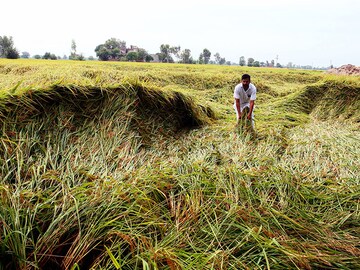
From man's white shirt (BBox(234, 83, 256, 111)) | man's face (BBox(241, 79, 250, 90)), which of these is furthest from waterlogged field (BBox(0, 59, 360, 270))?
man's face (BBox(241, 79, 250, 90))

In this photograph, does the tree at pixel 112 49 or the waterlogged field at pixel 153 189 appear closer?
the waterlogged field at pixel 153 189

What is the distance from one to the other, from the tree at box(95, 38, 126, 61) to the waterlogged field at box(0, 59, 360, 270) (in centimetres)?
5117

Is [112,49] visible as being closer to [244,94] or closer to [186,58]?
[186,58]

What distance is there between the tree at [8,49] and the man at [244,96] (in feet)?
112

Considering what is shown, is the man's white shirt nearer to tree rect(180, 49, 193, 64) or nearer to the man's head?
the man's head

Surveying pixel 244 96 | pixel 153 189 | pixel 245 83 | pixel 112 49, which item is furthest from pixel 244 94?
pixel 112 49

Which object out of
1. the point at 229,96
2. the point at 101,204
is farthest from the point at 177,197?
the point at 229,96

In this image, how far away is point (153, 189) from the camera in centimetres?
186

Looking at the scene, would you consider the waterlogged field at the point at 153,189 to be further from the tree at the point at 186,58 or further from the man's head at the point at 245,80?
the tree at the point at 186,58

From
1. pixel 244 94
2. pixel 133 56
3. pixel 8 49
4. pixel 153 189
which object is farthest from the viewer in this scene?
pixel 133 56

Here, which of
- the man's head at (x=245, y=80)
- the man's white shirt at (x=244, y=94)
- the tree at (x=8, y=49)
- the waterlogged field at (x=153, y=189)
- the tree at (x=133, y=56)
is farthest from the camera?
the tree at (x=133, y=56)

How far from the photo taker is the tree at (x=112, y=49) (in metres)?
51.2

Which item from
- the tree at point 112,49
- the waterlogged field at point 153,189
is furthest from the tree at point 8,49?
the waterlogged field at point 153,189

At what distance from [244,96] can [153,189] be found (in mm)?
2640
